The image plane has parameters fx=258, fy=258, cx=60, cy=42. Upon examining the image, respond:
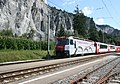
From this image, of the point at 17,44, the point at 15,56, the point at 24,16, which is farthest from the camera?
the point at 24,16

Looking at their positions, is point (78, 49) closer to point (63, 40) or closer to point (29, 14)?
point (63, 40)

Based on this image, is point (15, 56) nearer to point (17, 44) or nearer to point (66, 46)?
point (66, 46)

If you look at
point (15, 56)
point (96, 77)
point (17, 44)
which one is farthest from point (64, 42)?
point (96, 77)

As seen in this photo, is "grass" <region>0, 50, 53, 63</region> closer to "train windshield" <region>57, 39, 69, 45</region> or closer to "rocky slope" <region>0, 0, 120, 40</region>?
"train windshield" <region>57, 39, 69, 45</region>

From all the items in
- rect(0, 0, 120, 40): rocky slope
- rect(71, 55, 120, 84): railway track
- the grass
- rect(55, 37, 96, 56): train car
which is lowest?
rect(71, 55, 120, 84): railway track

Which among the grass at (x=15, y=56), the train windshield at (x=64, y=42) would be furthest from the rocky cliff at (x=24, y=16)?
the train windshield at (x=64, y=42)

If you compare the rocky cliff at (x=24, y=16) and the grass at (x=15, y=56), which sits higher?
the rocky cliff at (x=24, y=16)

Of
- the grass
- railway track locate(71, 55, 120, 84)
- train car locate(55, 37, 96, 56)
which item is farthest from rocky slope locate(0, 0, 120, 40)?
railway track locate(71, 55, 120, 84)

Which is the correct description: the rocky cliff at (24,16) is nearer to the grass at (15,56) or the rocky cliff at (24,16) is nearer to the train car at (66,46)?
the train car at (66,46)

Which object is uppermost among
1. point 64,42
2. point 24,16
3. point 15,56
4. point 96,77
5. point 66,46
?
point 24,16

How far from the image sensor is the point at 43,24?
448 ft

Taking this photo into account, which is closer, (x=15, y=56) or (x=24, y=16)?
(x=15, y=56)

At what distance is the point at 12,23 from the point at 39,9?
114 ft

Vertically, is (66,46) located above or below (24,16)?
below
